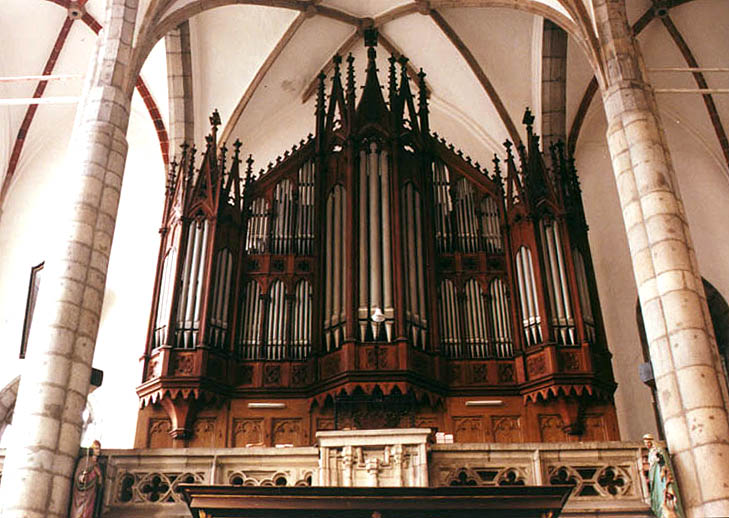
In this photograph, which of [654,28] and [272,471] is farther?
[654,28]

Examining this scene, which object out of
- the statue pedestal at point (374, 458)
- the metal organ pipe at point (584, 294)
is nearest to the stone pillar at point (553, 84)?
the metal organ pipe at point (584, 294)

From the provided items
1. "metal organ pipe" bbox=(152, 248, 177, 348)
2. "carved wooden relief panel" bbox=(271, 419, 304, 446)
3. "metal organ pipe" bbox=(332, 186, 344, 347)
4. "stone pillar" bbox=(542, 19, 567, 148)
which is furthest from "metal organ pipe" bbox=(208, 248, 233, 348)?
"stone pillar" bbox=(542, 19, 567, 148)

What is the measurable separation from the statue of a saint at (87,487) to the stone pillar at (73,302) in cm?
11

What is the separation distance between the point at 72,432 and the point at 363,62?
10.7 m

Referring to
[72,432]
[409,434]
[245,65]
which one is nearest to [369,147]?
[245,65]

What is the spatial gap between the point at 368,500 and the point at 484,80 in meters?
10.3

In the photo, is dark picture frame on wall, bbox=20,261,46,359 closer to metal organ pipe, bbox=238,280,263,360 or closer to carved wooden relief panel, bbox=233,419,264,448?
metal organ pipe, bbox=238,280,263,360

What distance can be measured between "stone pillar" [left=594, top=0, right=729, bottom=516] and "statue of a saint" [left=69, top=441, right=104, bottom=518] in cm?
624

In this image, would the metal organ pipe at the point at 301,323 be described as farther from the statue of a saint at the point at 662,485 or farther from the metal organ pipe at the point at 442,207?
the statue of a saint at the point at 662,485

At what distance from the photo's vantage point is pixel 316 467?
984cm

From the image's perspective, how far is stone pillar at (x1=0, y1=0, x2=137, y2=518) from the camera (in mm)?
8984

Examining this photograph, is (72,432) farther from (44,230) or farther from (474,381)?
(44,230)

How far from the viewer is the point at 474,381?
12609 millimetres

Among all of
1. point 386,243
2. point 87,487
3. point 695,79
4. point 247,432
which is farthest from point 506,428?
point 695,79
